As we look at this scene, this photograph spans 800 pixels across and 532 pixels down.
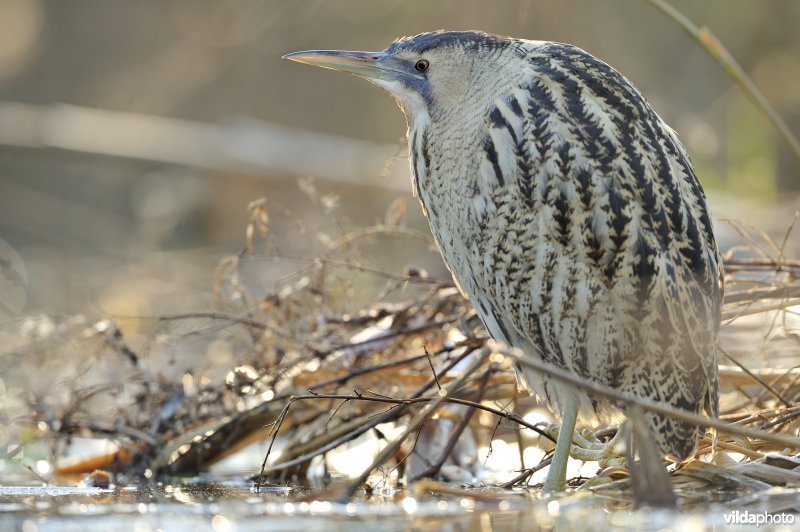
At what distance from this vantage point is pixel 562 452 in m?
3.32

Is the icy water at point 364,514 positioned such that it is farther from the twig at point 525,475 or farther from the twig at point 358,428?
the twig at point 358,428

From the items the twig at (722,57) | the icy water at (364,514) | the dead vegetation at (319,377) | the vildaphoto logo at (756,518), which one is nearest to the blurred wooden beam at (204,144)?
the dead vegetation at (319,377)

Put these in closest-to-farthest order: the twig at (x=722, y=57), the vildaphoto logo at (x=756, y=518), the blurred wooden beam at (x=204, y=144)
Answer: the vildaphoto logo at (x=756, y=518) → the twig at (x=722, y=57) → the blurred wooden beam at (x=204, y=144)

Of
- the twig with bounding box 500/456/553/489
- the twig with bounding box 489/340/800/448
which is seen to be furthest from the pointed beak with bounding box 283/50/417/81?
the twig with bounding box 489/340/800/448

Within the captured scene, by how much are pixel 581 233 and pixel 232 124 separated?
7.08 meters

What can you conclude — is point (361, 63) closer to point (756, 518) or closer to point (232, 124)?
point (756, 518)

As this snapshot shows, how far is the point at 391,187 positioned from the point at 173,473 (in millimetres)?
5077

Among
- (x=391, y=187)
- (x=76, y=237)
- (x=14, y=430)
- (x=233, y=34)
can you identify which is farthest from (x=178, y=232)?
(x=14, y=430)

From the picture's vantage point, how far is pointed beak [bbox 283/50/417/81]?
11.9 ft

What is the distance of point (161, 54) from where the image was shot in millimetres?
12734

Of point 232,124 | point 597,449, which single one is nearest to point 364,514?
point 597,449

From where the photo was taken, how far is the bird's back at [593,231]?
3.16m

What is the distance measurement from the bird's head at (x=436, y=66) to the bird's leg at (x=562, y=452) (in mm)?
908

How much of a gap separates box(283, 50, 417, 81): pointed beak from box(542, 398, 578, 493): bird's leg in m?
1.12
